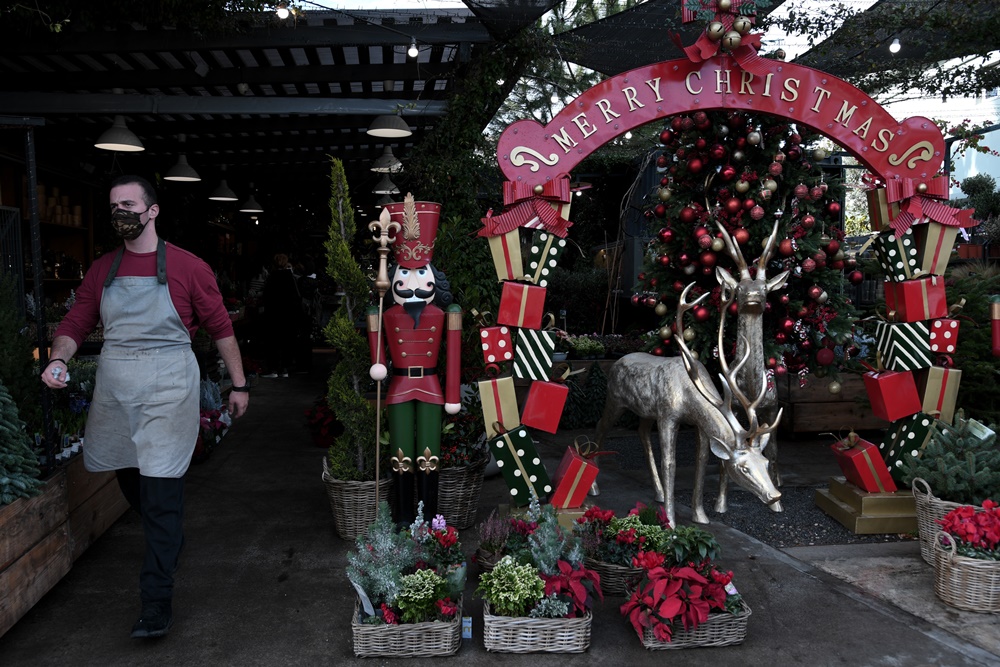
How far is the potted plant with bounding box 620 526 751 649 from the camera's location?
10.5ft

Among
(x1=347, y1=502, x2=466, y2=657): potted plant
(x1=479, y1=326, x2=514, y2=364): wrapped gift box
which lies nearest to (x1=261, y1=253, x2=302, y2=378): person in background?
(x1=479, y1=326, x2=514, y2=364): wrapped gift box

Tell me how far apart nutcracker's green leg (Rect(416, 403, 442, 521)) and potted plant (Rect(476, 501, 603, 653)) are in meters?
1.15

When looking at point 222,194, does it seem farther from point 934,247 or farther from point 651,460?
point 934,247

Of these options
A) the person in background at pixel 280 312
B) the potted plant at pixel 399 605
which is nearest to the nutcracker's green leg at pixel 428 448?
the potted plant at pixel 399 605

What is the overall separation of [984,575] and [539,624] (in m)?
2.10

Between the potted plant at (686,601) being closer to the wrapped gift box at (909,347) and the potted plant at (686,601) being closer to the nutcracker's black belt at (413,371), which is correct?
the nutcracker's black belt at (413,371)

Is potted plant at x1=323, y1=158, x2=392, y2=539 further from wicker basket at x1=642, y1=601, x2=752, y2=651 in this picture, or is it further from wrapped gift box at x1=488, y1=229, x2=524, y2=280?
wicker basket at x1=642, y1=601, x2=752, y2=651

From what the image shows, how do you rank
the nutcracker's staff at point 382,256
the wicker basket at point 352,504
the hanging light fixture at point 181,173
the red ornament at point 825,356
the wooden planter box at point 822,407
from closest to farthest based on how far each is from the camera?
the nutcracker's staff at point 382,256, the wicker basket at point 352,504, the red ornament at point 825,356, the wooden planter box at point 822,407, the hanging light fixture at point 181,173

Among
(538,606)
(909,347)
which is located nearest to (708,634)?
(538,606)

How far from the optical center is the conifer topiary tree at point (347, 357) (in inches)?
180

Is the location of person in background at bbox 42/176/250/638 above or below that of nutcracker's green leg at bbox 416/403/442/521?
above

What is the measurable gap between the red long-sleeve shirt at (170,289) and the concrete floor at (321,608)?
1282mm

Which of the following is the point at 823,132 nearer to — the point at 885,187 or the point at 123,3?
the point at 885,187

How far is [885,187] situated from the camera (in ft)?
15.9
